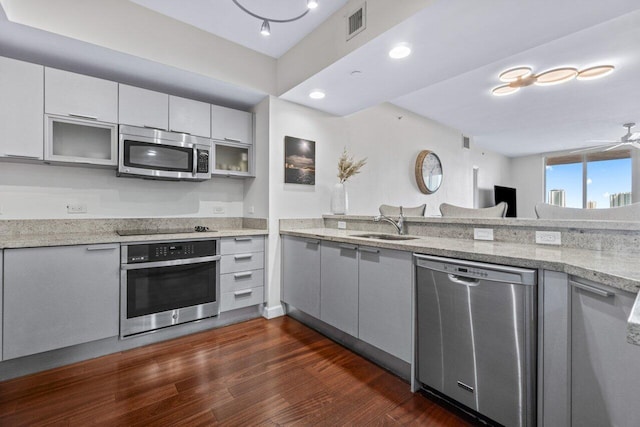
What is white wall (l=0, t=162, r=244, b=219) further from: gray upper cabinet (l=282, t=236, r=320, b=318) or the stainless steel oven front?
gray upper cabinet (l=282, t=236, r=320, b=318)

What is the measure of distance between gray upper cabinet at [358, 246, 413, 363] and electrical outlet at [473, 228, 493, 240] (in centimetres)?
60

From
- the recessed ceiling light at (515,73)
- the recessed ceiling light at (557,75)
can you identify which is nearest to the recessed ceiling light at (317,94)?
the recessed ceiling light at (515,73)

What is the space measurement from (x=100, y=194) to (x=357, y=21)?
8.74 ft

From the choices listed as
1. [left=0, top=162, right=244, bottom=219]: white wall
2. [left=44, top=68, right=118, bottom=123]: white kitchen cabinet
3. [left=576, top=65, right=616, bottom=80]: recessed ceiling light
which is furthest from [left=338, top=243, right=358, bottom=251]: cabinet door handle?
[left=576, top=65, right=616, bottom=80]: recessed ceiling light

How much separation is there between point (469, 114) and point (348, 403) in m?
4.65

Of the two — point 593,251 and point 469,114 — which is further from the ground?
point 469,114

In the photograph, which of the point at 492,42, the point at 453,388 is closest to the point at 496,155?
the point at 492,42

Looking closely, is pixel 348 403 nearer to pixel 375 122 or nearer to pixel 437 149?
pixel 375 122

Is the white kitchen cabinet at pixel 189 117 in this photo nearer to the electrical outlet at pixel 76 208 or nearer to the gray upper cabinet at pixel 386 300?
the electrical outlet at pixel 76 208

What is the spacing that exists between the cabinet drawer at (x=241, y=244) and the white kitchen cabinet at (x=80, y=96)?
140 cm

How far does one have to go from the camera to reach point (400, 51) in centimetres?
212

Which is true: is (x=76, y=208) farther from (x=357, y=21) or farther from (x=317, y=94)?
(x=357, y=21)

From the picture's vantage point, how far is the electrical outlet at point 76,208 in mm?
2531

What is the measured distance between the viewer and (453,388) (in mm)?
1592
